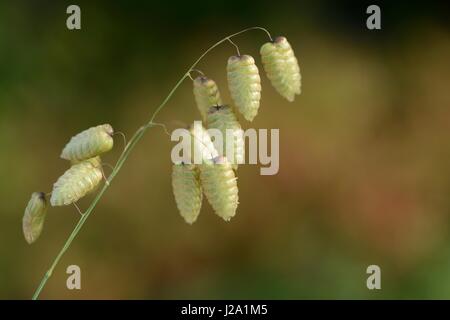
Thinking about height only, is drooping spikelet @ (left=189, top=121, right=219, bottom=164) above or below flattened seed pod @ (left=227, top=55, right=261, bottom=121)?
below

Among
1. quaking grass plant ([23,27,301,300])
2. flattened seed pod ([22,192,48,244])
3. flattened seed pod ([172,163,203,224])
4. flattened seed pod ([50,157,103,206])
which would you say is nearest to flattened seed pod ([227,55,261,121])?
quaking grass plant ([23,27,301,300])

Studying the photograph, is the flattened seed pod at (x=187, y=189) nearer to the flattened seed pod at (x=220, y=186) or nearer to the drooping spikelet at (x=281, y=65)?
the flattened seed pod at (x=220, y=186)

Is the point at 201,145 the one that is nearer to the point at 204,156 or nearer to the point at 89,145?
the point at 204,156

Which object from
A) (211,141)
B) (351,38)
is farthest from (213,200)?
(351,38)

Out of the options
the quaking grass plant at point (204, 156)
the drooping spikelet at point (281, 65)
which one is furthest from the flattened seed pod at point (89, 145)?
the drooping spikelet at point (281, 65)

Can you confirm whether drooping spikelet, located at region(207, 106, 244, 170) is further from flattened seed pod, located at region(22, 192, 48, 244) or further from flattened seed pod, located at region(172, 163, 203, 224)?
flattened seed pod, located at region(22, 192, 48, 244)

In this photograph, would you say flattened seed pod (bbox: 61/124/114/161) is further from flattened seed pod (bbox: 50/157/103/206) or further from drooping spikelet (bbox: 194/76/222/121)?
drooping spikelet (bbox: 194/76/222/121)

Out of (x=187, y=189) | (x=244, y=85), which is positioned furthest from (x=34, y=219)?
(x=244, y=85)

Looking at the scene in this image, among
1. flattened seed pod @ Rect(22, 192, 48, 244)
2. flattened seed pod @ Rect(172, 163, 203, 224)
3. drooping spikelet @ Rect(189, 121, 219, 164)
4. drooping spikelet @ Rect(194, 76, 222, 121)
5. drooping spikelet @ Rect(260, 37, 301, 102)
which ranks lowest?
flattened seed pod @ Rect(22, 192, 48, 244)
